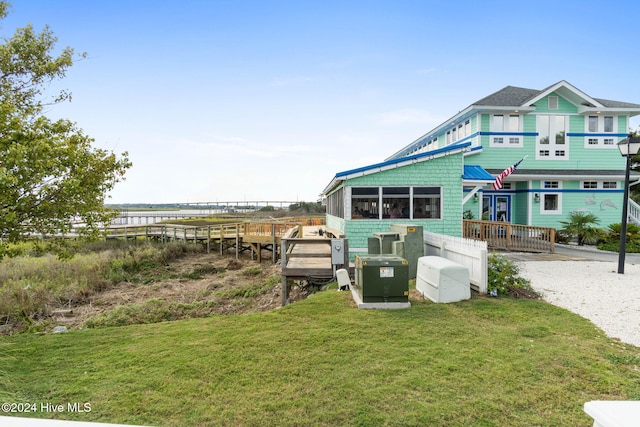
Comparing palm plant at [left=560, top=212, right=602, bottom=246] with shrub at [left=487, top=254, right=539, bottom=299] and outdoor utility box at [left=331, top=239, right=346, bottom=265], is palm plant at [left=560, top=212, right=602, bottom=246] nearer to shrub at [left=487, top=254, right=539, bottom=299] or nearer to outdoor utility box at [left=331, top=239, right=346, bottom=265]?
shrub at [left=487, top=254, right=539, bottom=299]

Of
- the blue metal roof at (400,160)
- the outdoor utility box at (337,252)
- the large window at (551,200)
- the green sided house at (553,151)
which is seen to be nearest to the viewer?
the outdoor utility box at (337,252)

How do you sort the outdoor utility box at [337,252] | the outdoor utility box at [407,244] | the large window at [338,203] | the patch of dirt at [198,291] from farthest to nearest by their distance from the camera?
the large window at [338,203]
the patch of dirt at [198,291]
the outdoor utility box at [337,252]
the outdoor utility box at [407,244]

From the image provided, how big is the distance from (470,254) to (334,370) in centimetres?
535

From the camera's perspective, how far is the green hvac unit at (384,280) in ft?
22.8

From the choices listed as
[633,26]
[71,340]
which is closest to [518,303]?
[71,340]

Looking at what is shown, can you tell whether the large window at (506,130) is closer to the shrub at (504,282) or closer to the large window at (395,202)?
the large window at (395,202)

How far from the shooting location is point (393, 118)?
30438mm

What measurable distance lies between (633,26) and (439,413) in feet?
72.6

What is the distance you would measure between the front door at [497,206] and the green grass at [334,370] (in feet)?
44.3

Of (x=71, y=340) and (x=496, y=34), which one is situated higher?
(x=496, y=34)

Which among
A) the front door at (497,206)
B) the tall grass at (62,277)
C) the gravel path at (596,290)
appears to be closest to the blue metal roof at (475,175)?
the gravel path at (596,290)

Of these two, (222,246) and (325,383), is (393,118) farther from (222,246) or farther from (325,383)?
(325,383)

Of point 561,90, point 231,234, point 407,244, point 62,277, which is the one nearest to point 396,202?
point 407,244

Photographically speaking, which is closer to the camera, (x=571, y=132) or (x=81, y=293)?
(x=81, y=293)
